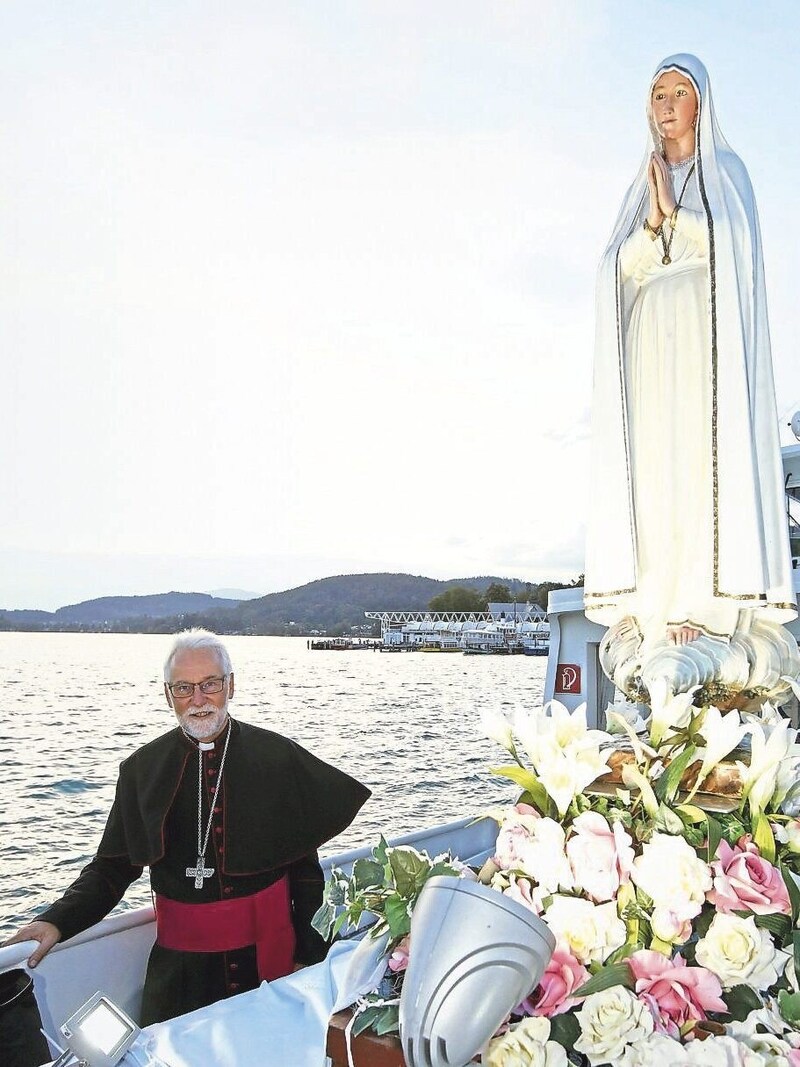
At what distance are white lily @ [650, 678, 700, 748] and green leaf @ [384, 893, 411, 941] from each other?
50cm

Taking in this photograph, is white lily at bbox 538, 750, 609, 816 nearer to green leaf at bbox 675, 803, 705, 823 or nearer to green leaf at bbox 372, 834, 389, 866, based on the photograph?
green leaf at bbox 675, 803, 705, 823

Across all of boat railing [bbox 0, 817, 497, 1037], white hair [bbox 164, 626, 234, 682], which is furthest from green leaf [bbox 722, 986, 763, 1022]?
white hair [bbox 164, 626, 234, 682]

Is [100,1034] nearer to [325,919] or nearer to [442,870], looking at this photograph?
[325,919]

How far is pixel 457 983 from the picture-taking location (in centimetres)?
121

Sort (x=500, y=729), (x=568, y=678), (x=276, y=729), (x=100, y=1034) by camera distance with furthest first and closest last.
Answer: (x=276, y=729) → (x=568, y=678) → (x=100, y=1034) → (x=500, y=729)

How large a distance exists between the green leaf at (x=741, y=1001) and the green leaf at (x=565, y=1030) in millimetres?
228

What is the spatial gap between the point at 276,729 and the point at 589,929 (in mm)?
30184

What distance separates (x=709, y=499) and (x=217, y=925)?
2115 mm

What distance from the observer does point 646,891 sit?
1472 mm

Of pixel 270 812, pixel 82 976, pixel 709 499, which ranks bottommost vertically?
pixel 82 976

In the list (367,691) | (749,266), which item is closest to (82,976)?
(749,266)

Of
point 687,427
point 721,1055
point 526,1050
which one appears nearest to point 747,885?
point 721,1055

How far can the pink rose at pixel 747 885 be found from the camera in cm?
145

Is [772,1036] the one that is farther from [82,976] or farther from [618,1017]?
[82,976]
